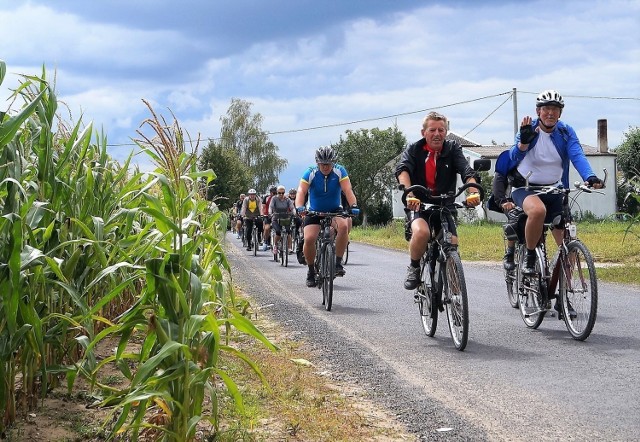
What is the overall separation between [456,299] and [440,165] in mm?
1379

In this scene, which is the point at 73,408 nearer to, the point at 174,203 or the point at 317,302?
the point at 174,203

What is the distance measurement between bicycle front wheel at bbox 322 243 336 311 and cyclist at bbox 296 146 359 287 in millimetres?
275

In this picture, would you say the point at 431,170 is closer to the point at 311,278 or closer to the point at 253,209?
the point at 311,278

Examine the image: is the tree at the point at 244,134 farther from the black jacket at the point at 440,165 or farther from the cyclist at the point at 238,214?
the black jacket at the point at 440,165

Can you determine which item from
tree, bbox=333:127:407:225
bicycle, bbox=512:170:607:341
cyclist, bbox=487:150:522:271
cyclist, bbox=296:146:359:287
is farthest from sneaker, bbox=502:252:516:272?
tree, bbox=333:127:407:225

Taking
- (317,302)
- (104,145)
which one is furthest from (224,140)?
(104,145)

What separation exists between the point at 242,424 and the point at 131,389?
0.94m

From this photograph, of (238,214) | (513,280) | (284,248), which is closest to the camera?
(513,280)

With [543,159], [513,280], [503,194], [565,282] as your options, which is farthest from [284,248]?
[565,282]

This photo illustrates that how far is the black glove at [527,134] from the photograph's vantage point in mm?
7852

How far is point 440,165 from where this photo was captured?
25.8ft

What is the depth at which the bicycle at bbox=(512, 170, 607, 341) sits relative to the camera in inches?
281

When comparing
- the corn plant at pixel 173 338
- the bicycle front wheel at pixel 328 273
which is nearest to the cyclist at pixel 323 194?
the bicycle front wheel at pixel 328 273

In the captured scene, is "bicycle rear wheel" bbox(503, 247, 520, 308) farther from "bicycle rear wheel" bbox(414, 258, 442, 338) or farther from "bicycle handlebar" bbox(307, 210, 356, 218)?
"bicycle handlebar" bbox(307, 210, 356, 218)
